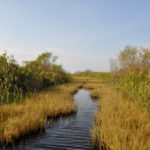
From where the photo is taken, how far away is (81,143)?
5438mm

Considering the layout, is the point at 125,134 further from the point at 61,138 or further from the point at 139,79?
the point at 139,79

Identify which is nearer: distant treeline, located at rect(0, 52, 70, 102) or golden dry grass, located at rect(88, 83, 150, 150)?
golden dry grass, located at rect(88, 83, 150, 150)

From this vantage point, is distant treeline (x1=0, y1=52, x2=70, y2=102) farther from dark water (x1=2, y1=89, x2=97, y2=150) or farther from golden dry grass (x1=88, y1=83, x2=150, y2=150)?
golden dry grass (x1=88, y1=83, x2=150, y2=150)

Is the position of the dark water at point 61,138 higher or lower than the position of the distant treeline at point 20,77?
lower

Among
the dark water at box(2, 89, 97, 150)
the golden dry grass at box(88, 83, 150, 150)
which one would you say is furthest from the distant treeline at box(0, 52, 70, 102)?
the golden dry grass at box(88, 83, 150, 150)

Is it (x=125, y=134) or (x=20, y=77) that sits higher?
(x=20, y=77)

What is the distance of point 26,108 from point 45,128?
1.84 metres

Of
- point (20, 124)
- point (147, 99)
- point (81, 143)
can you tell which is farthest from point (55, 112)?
point (147, 99)

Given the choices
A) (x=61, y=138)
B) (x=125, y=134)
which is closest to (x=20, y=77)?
(x=61, y=138)

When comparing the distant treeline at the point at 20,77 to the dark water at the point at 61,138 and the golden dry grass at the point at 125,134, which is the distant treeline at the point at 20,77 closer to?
the dark water at the point at 61,138

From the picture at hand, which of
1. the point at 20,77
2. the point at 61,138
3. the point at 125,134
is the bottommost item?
the point at 61,138

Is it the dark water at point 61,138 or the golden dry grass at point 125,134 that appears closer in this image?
the golden dry grass at point 125,134

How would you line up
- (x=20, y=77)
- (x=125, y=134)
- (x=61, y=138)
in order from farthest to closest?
(x=20, y=77) < (x=61, y=138) < (x=125, y=134)

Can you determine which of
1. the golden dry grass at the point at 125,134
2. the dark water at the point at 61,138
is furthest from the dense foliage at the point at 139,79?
the dark water at the point at 61,138
